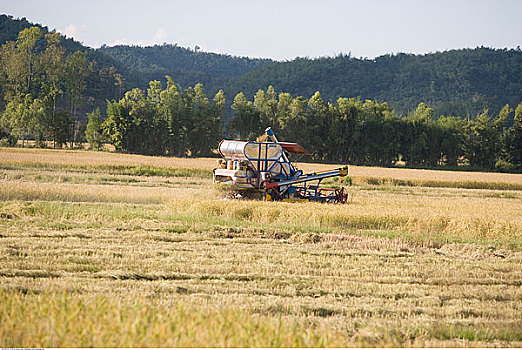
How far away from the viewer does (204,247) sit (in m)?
11.5

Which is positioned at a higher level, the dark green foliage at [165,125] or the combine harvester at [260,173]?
the dark green foliage at [165,125]

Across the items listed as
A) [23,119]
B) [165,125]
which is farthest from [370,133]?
[23,119]

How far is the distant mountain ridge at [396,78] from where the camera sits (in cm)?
14200

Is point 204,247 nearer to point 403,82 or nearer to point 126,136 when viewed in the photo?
point 126,136

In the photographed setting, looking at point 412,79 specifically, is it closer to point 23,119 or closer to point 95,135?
point 95,135

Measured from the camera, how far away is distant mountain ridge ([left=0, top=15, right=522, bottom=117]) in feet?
466

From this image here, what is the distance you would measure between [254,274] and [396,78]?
6929 inches

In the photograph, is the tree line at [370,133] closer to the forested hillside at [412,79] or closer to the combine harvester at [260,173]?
the combine harvester at [260,173]

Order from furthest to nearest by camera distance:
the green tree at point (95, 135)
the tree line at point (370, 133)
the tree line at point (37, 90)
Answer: the tree line at point (370, 133)
the green tree at point (95, 135)
the tree line at point (37, 90)

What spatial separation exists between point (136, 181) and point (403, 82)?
157957 mm

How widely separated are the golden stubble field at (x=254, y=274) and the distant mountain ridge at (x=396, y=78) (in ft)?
385

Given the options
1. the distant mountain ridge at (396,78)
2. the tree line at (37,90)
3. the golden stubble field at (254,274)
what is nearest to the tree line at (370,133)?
the tree line at (37,90)

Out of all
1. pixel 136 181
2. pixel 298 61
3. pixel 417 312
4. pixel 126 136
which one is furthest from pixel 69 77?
pixel 298 61

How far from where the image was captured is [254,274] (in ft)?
30.2
